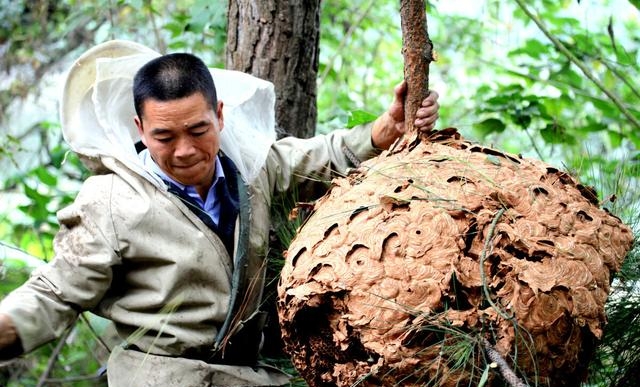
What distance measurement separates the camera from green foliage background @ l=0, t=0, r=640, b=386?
8.43 feet

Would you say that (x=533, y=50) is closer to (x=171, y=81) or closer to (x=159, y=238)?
(x=171, y=81)

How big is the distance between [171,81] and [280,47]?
741 mm

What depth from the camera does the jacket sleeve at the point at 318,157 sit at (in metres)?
2.49

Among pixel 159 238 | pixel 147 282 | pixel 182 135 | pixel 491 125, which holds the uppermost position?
pixel 182 135

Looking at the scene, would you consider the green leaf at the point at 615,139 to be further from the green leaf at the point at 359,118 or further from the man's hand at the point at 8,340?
the man's hand at the point at 8,340

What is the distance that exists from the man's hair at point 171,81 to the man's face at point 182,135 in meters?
0.02

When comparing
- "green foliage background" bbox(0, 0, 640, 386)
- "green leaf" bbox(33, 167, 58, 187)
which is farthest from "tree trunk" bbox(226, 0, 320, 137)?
"green leaf" bbox(33, 167, 58, 187)

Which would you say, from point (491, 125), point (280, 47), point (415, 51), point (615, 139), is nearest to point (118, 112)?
point (280, 47)

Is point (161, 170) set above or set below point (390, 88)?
above

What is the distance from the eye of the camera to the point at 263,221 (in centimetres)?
236

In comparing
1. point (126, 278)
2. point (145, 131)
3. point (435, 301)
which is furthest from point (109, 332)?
point (435, 301)

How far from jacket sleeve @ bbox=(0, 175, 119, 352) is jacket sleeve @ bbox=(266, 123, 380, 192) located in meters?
0.52

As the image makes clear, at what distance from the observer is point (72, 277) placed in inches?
83.8

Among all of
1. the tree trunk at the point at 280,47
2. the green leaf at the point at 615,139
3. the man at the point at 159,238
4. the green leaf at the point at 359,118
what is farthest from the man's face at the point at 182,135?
the green leaf at the point at 615,139
